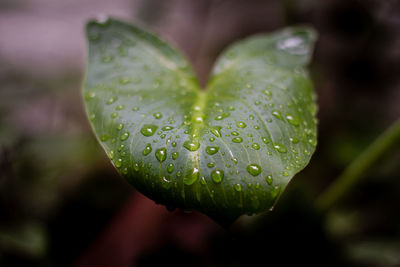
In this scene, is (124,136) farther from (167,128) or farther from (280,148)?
(280,148)

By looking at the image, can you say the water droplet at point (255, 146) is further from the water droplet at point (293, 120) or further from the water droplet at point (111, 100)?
the water droplet at point (111, 100)

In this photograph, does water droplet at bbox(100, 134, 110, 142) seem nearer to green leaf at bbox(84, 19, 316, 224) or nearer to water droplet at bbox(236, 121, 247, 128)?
green leaf at bbox(84, 19, 316, 224)

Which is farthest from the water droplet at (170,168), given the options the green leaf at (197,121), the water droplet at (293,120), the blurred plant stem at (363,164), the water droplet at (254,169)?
the blurred plant stem at (363,164)

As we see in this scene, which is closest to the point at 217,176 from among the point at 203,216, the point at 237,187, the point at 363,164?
the point at 237,187

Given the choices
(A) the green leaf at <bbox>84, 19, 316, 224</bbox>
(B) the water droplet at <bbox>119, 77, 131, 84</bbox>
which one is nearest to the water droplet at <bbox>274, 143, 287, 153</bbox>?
(A) the green leaf at <bbox>84, 19, 316, 224</bbox>

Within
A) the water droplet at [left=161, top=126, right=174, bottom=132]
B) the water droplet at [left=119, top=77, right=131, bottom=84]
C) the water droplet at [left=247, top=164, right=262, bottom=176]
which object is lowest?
the water droplet at [left=247, top=164, right=262, bottom=176]

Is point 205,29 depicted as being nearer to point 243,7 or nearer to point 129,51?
point 243,7

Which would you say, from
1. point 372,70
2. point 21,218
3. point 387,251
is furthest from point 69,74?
point 387,251
